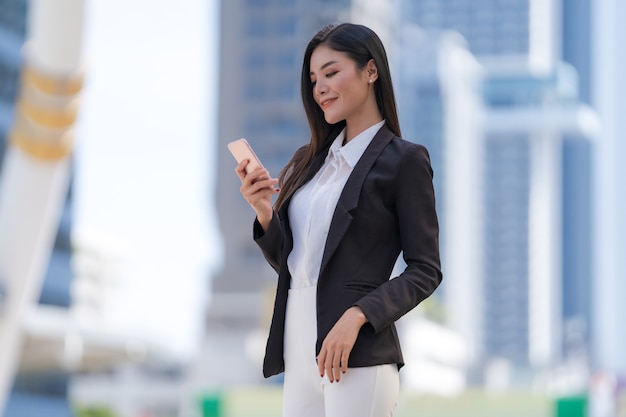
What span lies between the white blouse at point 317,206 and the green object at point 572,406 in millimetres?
→ 11767

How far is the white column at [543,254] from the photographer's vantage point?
111688 millimetres

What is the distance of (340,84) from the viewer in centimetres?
182

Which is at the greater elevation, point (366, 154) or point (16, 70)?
point (16, 70)

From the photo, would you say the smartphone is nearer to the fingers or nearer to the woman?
the woman

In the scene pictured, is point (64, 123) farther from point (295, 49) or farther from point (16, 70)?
point (295, 49)

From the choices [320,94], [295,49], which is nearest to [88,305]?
[295,49]

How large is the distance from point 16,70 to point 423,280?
81.9ft

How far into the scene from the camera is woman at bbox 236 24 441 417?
5.57ft

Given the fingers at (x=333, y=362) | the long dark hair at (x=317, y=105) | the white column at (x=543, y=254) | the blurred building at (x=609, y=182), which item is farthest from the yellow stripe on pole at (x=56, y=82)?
the blurred building at (x=609, y=182)

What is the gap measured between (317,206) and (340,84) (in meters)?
0.16

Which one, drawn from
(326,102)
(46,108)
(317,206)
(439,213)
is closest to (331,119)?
(326,102)

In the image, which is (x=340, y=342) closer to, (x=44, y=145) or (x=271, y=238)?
(x=271, y=238)

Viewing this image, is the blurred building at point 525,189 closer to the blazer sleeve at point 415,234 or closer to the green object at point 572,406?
the green object at point 572,406

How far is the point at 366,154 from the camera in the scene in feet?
5.93
